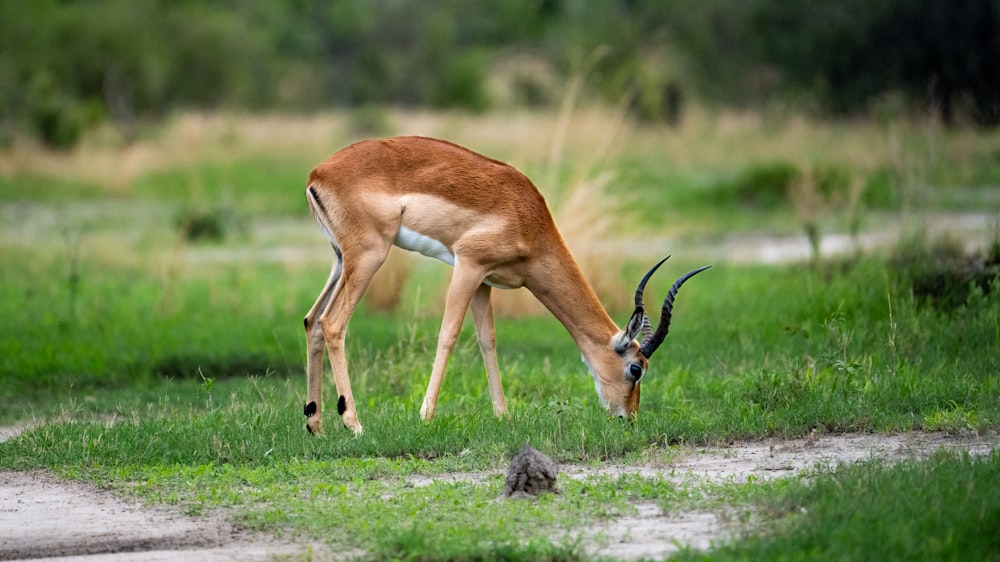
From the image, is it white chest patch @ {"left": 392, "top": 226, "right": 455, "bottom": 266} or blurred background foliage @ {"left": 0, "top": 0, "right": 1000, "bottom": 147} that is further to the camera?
blurred background foliage @ {"left": 0, "top": 0, "right": 1000, "bottom": 147}

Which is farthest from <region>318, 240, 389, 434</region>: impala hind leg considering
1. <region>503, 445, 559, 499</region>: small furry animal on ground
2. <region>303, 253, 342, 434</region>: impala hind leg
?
<region>503, 445, 559, 499</region>: small furry animal on ground

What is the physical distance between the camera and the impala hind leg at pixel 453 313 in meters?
7.95

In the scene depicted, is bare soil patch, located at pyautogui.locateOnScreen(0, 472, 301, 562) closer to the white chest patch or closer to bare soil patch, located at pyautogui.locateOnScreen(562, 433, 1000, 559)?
bare soil patch, located at pyautogui.locateOnScreen(562, 433, 1000, 559)

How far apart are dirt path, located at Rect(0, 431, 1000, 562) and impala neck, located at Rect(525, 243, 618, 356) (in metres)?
1.24

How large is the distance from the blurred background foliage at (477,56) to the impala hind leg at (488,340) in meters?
6.24

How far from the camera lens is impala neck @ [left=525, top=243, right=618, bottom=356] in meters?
8.27

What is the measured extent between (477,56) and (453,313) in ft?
130

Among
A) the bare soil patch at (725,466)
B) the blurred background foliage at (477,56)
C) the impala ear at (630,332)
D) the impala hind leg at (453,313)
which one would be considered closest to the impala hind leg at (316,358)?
the impala hind leg at (453,313)

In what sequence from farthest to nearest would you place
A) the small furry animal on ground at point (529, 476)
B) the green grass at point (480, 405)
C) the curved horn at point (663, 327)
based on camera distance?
the curved horn at point (663, 327) → the small furry animal on ground at point (529, 476) → the green grass at point (480, 405)

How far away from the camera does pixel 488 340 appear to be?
8492 millimetres

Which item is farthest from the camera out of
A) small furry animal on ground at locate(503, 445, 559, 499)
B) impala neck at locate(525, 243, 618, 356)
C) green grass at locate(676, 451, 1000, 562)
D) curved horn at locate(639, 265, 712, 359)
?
impala neck at locate(525, 243, 618, 356)

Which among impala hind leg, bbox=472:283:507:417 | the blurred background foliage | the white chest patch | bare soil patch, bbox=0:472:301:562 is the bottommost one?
bare soil patch, bbox=0:472:301:562

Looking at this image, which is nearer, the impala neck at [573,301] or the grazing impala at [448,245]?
the grazing impala at [448,245]

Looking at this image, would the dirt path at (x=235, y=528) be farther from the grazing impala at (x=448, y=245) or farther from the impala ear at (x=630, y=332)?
the grazing impala at (x=448, y=245)
